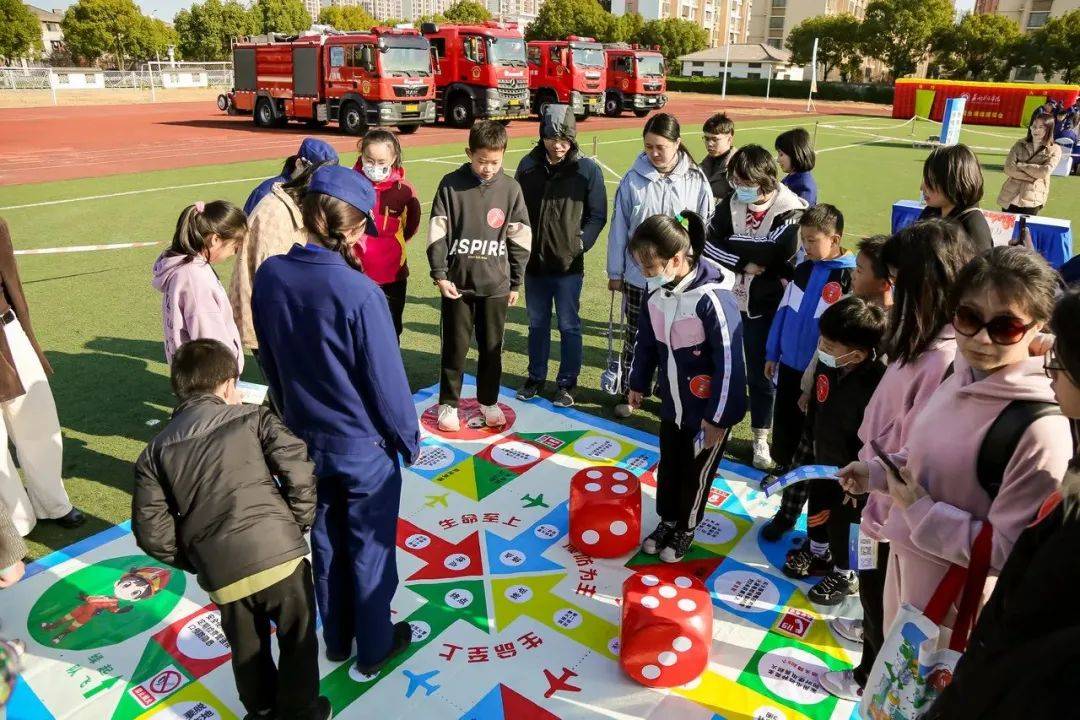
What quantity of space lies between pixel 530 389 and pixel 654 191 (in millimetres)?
1628

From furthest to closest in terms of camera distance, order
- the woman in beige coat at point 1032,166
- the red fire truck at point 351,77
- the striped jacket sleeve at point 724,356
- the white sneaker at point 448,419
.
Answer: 1. the red fire truck at point 351,77
2. the woman in beige coat at point 1032,166
3. the white sneaker at point 448,419
4. the striped jacket sleeve at point 724,356

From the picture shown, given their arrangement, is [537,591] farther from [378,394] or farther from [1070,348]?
[1070,348]

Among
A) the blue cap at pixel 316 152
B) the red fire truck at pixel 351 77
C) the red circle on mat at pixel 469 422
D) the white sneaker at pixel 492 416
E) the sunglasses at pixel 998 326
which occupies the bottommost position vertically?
the red circle on mat at pixel 469 422

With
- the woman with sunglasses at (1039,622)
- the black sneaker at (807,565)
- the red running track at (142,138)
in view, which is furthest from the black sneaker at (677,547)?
the red running track at (142,138)

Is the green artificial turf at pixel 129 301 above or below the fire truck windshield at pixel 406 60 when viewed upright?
below

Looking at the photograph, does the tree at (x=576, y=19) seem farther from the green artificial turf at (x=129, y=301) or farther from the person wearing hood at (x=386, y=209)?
the person wearing hood at (x=386, y=209)

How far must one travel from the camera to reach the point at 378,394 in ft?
8.07

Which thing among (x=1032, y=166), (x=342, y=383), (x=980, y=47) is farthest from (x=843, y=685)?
(x=980, y=47)

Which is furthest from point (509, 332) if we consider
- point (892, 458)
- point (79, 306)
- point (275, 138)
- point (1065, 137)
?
point (275, 138)

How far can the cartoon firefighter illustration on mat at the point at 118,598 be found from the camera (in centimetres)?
310

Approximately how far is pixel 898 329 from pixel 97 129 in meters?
28.0

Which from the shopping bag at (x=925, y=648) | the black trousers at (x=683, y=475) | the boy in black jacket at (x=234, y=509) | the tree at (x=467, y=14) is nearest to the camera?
the shopping bag at (x=925, y=648)

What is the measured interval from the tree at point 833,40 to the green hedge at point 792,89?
950cm

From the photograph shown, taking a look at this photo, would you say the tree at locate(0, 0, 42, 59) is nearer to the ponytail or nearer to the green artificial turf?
the green artificial turf
